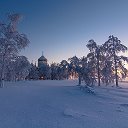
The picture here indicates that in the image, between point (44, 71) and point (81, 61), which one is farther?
point (44, 71)

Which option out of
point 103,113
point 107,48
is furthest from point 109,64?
point 103,113

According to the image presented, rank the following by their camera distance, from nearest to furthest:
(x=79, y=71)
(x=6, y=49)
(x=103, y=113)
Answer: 1. (x=103, y=113)
2. (x=6, y=49)
3. (x=79, y=71)

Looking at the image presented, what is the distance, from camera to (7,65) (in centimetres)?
3597

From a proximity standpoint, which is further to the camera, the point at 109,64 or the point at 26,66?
the point at 109,64

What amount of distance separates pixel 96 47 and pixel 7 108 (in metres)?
37.5

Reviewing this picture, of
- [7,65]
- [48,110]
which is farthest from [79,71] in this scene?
[48,110]

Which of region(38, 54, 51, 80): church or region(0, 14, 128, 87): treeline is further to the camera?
region(38, 54, 51, 80): church

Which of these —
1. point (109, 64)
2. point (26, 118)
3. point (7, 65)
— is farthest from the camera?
point (109, 64)

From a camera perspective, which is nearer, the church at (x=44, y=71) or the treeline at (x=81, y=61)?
the treeline at (x=81, y=61)

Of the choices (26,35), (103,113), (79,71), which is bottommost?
(103,113)

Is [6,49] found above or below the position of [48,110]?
above

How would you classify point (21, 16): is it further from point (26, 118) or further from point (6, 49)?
point (26, 118)

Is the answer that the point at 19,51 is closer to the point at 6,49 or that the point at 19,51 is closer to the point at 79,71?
the point at 6,49

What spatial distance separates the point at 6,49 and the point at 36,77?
6007cm
